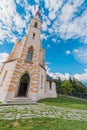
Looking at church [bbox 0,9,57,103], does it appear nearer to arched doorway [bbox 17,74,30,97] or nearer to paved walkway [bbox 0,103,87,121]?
arched doorway [bbox 17,74,30,97]

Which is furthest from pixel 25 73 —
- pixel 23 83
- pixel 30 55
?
pixel 30 55

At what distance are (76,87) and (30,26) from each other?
118 feet

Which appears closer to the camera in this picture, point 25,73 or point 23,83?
point 25,73

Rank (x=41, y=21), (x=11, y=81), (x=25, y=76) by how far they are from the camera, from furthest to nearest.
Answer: (x=41, y=21) < (x=25, y=76) < (x=11, y=81)

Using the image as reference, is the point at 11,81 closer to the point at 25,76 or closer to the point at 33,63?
the point at 25,76

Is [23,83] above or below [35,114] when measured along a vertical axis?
above

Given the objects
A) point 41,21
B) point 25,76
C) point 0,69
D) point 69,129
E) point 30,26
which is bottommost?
point 69,129

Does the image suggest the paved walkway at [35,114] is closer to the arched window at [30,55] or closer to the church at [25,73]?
the church at [25,73]

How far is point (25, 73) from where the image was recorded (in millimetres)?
11977

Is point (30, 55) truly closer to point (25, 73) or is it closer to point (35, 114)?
point (25, 73)

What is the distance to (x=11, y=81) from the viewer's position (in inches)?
412

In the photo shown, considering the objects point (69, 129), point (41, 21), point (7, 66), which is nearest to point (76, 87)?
point (41, 21)

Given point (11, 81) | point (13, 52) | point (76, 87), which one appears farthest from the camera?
point (76, 87)


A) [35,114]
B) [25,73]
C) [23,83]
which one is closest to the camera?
[35,114]
